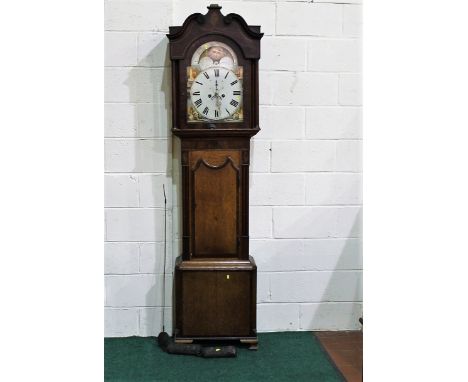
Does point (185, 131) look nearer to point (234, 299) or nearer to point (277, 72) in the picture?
point (277, 72)

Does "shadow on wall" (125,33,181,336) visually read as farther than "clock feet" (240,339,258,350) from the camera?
Yes

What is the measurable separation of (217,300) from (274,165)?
2.66 feet

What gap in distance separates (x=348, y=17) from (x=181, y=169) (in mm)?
1255

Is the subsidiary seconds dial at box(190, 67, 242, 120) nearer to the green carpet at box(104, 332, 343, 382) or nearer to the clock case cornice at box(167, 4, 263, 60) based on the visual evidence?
the clock case cornice at box(167, 4, 263, 60)

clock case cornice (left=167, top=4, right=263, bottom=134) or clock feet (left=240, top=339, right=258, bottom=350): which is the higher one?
clock case cornice (left=167, top=4, right=263, bottom=134)

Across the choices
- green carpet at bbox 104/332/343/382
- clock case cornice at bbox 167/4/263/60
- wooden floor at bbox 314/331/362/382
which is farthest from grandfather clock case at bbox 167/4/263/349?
wooden floor at bbox 314/331/362/382

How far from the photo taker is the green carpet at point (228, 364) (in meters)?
2.61

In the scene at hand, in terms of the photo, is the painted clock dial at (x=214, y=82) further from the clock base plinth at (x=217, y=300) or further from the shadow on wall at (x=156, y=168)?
the clock base plinth at (x=217, y=300)

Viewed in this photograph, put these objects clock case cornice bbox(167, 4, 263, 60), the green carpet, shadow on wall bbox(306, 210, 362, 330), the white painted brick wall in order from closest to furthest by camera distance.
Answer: the green carpet → clock case cornice bbox(167, 4, 263, 60) → the white painted brick wall → shadow on wall bbox(306, 210, 362, 330)

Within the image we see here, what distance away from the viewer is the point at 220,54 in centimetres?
293

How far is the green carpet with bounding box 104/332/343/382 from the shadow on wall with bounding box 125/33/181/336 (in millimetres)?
243

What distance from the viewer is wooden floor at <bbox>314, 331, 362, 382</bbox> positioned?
8.79 feet
